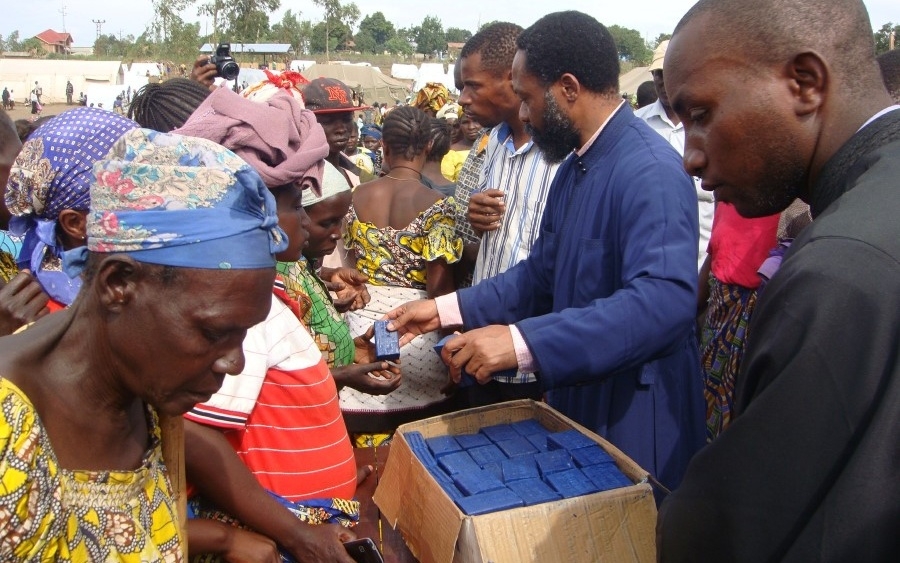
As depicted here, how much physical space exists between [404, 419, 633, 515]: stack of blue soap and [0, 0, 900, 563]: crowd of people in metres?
0.23

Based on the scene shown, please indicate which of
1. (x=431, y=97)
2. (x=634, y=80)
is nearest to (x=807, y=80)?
(x=431, y=97)

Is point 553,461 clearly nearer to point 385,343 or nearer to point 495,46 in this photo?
point 385,343

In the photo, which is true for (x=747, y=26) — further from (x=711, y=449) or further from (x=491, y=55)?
(x=491, y=55)

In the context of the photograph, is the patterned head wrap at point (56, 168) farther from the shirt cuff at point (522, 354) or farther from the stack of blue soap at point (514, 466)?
the shirt cuff at point (522, 354)

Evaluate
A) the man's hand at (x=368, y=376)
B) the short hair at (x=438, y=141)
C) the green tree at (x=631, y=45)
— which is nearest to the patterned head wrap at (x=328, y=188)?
the man's hand at (x=368, y=376)

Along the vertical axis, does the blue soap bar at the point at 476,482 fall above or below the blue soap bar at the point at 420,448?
A: above

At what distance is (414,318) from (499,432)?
0.80 meters

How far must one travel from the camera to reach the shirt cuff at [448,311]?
2965 mm

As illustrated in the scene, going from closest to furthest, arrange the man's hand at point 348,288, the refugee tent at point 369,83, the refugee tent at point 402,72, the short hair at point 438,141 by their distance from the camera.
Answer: the man's hand at point 348,288 < the short hair at point 438,141 < the refugee tent at point 369,83 < the refugee tent at point 402,72

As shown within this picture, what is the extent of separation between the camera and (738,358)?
382cm

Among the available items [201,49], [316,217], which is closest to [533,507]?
[316,217]

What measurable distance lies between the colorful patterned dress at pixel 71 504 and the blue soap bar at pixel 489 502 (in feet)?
2.19

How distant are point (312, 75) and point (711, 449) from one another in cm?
2760

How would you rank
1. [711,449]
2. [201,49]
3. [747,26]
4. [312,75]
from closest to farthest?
[711,449], [747,26], [312,75], [201,49]
